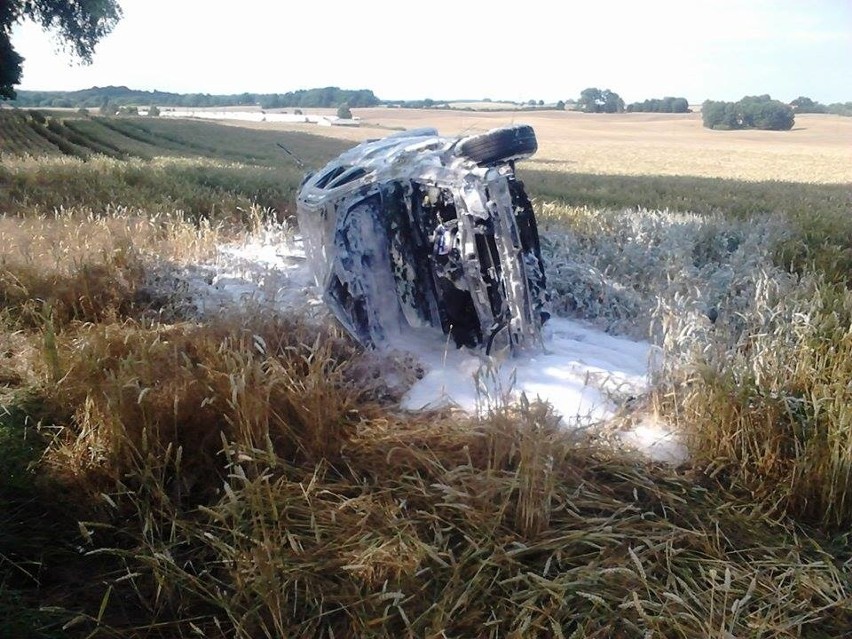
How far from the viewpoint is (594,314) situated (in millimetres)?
4801

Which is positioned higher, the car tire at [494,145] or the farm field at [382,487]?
the car tire at [494,145]

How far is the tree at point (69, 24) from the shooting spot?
2061 cm

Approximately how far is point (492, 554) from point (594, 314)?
2.78m

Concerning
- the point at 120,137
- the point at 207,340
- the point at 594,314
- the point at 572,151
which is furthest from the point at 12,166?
the point at 572,151

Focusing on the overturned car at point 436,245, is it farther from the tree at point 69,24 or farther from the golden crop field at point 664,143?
the tree at point 69,24

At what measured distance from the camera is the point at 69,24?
22.5 meters

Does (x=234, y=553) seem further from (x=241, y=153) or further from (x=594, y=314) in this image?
(x=241, y=153)

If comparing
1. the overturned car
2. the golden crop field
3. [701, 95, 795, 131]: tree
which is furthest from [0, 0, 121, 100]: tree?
[701, 95, 795, 131]: tree

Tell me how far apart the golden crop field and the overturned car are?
9836 mm

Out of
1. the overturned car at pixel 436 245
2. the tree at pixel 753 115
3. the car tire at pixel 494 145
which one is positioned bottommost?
the overturned car at pixel 436 245

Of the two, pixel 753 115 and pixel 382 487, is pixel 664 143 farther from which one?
pixel 382 487

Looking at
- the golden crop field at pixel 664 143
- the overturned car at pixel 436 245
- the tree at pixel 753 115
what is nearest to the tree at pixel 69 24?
the golden crop field at pixel 664 143

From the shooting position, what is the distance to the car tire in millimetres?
4004

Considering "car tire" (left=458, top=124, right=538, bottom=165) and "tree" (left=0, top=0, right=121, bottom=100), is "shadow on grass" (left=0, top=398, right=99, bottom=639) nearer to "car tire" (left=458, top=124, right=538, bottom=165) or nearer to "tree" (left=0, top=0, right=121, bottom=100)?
"car tire" (left=458, top=124, right=538, bottom=165)
